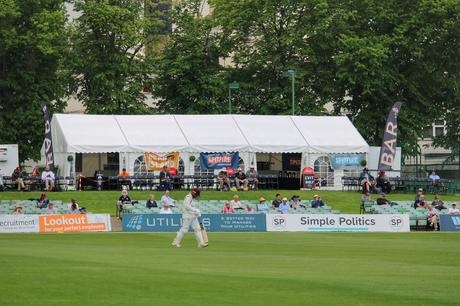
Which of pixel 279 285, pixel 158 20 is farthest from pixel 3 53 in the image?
pixel 279 285

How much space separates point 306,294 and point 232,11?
55145 millimetres

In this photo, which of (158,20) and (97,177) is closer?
(97,177)

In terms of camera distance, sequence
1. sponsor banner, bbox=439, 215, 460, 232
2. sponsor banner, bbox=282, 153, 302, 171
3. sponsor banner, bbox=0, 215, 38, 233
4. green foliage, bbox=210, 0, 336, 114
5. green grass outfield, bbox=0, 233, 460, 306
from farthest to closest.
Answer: green foliage, bbox=210, 0, 336, 114 → sponsor banner, bbox=282, 153, 302, 171 → sponsor banner, bbox=439, 215, 460, 232 → sponsor banner, bbox=0, 215, 38, 233 → green grass outfield, bbox=0, 233, 460, 306

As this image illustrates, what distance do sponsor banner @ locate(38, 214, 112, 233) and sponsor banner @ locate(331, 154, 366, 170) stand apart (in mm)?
19202

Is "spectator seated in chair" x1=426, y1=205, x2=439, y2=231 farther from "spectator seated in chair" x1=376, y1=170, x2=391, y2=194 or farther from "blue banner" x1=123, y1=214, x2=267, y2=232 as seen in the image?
"spectator seated in chair" x1=376, y1=170, x2=391, y2=194

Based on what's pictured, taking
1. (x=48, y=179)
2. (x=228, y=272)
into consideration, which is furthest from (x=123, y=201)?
(x=228, y=272)

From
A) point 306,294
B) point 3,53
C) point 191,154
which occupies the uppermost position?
point 3,53

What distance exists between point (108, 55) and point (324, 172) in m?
18.4

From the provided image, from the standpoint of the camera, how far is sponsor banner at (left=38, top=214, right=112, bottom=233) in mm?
41344

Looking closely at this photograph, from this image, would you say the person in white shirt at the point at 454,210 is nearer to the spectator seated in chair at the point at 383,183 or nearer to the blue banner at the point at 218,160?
the spectator seated in chair at the point at 383,183

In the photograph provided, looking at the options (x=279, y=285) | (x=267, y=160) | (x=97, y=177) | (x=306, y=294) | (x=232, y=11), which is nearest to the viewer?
(x=306, y=294)

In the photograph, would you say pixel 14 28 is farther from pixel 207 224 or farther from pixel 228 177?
pixel 207 224

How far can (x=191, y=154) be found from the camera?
5653 cm

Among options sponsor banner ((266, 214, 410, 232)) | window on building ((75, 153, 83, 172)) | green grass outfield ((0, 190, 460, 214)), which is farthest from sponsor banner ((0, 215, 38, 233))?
window on building ((75, 153, 83, 172))
